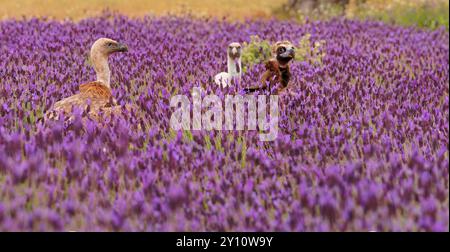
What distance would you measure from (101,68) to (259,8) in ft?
41.0

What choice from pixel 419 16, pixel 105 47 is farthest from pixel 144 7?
pixel 105 47

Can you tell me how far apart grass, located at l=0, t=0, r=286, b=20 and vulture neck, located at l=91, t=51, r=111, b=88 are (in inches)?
405

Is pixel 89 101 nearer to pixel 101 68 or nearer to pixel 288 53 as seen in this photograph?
pixel 101 68

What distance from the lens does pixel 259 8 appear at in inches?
714

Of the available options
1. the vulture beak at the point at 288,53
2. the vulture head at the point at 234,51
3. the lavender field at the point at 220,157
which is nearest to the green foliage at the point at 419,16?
the lavender field at the point at 220,157

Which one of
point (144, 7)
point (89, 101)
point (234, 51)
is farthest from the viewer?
point (144, 7)

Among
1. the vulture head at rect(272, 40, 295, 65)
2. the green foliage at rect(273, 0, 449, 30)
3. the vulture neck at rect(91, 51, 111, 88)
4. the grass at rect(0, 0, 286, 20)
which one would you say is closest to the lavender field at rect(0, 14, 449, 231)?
the vulture neck at rect(91, 51, 111, 88)

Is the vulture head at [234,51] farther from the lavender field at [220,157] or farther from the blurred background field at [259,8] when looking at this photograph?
the blurred background field at [259,8]

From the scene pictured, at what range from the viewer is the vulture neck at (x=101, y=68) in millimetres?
5961

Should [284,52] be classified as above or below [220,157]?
above

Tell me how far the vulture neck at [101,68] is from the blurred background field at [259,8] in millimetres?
9620
